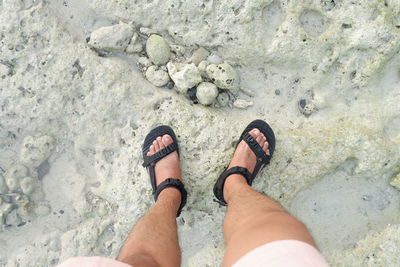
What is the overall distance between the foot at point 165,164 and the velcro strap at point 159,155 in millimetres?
21

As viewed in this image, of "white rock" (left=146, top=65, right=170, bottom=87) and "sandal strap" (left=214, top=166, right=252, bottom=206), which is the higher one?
"white rock" (left=146, top=65, right=170, bottom=87)

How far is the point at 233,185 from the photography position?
97.7 inches

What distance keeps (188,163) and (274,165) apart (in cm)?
61

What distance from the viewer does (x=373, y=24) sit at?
250cm

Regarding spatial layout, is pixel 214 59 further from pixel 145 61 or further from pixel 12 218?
pixel 12 218

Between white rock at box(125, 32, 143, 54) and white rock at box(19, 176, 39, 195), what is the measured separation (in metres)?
1.20

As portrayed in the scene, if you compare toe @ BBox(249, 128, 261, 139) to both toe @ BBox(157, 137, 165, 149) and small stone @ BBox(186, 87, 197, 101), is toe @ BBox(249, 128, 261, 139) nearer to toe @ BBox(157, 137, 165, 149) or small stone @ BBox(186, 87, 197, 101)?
small stone @ BBox(186, 87, 197, 101)

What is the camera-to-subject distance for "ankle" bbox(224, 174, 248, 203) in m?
2.45

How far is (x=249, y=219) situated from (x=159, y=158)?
826 mm

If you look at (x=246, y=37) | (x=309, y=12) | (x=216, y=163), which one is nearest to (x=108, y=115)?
(x=216, y=163)

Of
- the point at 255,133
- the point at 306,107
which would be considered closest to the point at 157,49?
the point at 255,133

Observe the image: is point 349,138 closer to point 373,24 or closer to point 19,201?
point 373,24

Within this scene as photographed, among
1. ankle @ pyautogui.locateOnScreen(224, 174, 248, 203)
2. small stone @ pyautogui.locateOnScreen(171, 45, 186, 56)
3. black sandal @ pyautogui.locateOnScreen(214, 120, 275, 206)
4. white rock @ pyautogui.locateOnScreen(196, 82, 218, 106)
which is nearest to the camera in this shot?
ankle @ pyautogui.locateOnScreen(224, 174, 248, 203)

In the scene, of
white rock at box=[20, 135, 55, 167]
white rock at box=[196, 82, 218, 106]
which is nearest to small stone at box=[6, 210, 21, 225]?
white rock at box=[20, 135, 55, 167]
